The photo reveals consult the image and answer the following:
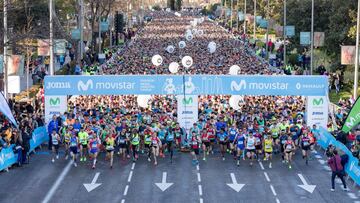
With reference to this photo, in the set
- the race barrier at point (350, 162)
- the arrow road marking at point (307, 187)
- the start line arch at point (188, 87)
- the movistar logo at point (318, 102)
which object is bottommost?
the arrow road marking at point (307, 187)

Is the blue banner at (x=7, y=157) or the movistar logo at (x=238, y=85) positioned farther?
the movistar logo at (x=238, y=85)

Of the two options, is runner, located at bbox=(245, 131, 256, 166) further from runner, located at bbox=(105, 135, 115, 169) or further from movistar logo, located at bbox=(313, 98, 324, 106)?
movistar logo, located at bbox=(313, 98, 324, 106)

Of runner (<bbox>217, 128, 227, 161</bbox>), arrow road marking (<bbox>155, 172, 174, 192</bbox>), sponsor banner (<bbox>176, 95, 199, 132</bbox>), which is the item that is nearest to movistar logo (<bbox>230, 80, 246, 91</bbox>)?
sponsor banner (<bbox>176, 95, 199, 132</bbox>)

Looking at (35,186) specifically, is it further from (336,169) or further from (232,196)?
(336,169)

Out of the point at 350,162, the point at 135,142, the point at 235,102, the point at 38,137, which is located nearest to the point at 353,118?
the point at 350,162

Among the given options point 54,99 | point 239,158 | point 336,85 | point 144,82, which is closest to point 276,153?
point 239,158

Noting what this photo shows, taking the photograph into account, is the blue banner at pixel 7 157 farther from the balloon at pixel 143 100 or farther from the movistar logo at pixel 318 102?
the movistar logo at pixel 318 102

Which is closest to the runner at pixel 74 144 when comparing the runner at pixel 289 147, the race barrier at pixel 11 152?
the race barrier at pixel 11 152
